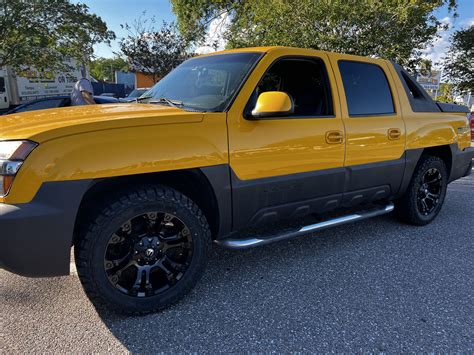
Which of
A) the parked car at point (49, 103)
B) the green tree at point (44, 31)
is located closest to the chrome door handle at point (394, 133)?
the parked car at point (49, 103)

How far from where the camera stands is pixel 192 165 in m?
2.47

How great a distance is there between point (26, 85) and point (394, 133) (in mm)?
16146

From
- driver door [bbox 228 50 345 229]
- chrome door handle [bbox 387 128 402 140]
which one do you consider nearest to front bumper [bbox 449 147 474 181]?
chrome door handle [bbox 387 128 402 140]

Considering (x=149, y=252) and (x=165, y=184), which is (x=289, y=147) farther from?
(x=149, y=252)

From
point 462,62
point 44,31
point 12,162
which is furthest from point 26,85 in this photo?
point 462,62

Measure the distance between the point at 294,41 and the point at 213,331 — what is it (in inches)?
376

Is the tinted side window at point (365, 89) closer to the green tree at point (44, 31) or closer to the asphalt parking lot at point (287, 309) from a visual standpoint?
the asphalt parking lot at point (287, 309)

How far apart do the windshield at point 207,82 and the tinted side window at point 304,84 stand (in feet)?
0.96

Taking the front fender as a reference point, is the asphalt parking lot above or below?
below

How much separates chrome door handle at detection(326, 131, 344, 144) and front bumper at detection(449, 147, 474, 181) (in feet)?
6.90

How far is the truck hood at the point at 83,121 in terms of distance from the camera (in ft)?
6.84

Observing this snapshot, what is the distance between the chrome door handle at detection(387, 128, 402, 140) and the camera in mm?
3679

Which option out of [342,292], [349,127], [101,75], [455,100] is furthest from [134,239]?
[101,75]

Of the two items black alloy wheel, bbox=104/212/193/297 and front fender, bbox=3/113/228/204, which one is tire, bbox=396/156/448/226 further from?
black alloy wheel, bbox=104/212/193/297
